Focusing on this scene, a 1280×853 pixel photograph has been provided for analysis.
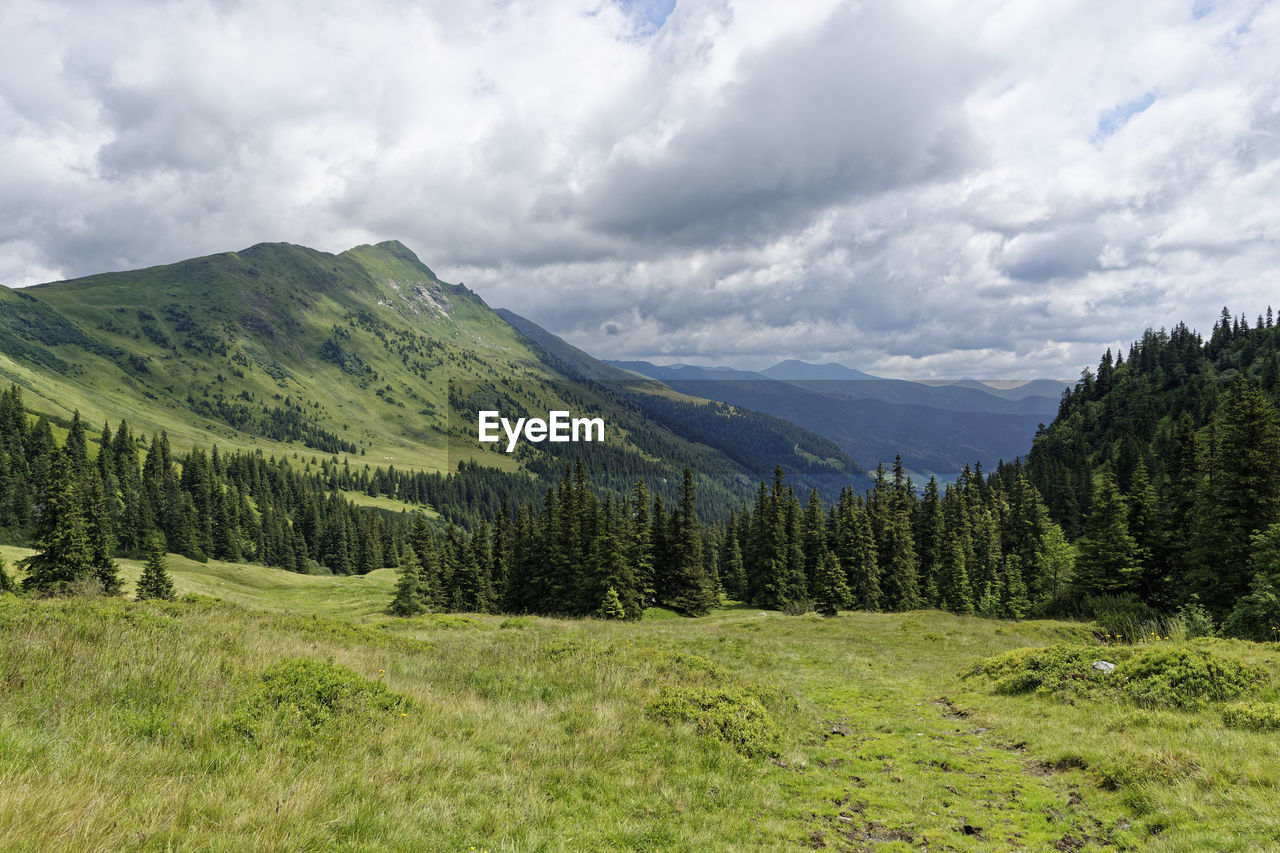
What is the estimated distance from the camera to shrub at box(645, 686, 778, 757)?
1212 cm

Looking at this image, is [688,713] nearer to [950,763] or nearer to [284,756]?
[950,763]

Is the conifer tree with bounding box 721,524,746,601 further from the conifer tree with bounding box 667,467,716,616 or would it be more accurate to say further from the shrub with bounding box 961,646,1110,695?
the shrub with bounding box 961,646,1110,695

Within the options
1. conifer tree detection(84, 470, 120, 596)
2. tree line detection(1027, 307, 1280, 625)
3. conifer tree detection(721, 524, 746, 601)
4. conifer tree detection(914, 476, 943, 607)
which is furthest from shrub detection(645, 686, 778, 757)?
conifer tree detection(721, 524, 746, 601)

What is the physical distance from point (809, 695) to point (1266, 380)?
17637cm

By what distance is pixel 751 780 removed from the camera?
34.7 ft

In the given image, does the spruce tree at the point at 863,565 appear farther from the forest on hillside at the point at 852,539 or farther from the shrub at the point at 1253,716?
the shrub at the point at 1253,716

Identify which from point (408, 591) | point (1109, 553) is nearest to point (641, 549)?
point (408, 591)

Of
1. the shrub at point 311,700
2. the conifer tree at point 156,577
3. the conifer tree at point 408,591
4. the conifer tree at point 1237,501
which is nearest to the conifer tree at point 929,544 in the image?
the conifer tree at point 1237,501

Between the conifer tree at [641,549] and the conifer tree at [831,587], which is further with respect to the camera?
the conifer tree at [831,587]

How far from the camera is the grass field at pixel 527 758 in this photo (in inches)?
244

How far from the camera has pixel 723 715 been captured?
41.8 ft

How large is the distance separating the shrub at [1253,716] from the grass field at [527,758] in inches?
18.6

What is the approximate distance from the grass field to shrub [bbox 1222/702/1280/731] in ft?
1.55

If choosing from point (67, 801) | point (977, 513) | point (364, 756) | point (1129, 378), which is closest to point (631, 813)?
point (364, 756)
